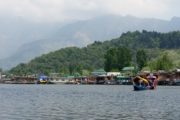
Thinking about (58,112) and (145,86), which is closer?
(58,112)

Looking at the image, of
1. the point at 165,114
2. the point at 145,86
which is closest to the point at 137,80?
the point at 145,86

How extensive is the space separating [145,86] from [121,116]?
8611 cm

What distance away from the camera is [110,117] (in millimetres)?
53500

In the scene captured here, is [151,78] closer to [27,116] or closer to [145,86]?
[145,86]

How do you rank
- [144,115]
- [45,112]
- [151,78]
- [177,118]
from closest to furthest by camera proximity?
[177,118] < [144,115] < [45,112] < [151,78]

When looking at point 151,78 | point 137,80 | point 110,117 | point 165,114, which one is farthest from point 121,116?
point 151,78

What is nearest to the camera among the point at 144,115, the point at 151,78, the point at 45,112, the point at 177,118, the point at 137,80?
the point at 177,118

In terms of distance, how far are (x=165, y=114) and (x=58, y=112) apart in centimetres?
1268

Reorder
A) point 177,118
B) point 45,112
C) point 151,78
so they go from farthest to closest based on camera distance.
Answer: point 151,78
point 45,112
point 177,118

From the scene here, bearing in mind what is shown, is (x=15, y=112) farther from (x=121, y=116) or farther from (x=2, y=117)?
(x=121, y=116)

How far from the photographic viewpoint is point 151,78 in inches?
5876

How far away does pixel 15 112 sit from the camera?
59.0 m

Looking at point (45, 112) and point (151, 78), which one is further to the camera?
point (151, 78)

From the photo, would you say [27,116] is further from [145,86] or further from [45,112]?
[145,86]
